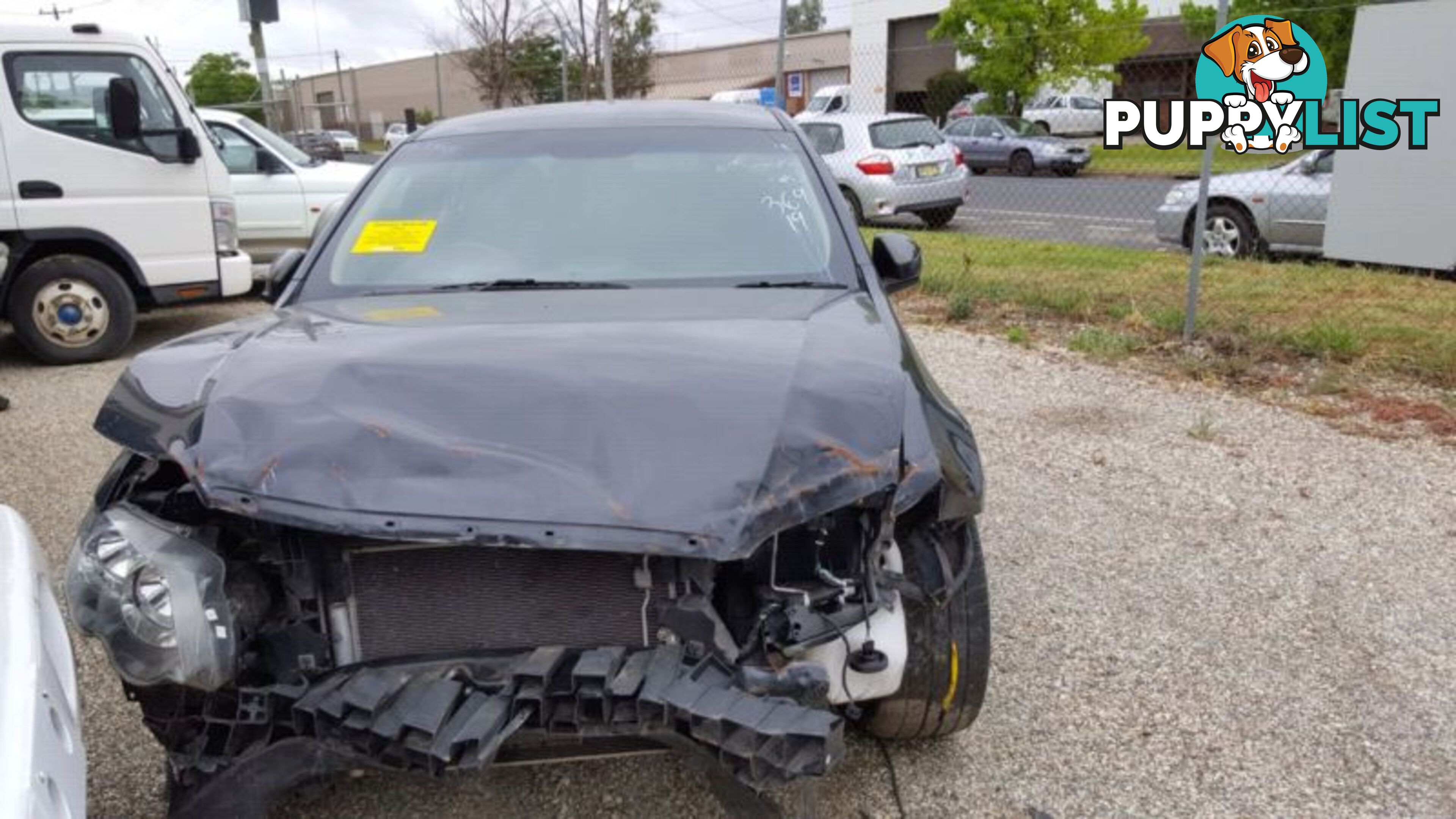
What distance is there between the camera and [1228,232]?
10.5m

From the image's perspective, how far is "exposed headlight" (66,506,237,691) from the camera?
1.93 metres

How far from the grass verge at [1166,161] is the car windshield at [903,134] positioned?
7.87 ft

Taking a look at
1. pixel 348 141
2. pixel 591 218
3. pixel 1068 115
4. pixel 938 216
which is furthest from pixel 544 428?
pixel 348 141

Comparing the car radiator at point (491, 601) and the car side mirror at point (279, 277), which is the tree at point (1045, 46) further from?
the car radiator at point (491, 601)

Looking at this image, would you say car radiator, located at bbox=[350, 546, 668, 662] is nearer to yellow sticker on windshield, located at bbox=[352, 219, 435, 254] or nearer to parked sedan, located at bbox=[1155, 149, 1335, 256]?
yellow sticker on windshield, located at bbox=[352, 219, 435, 254]

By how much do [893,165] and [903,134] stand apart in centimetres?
89

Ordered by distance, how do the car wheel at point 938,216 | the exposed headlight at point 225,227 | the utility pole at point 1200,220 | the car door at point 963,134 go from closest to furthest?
the utility pole at point 1200,220 → the exposed headlight at point 225,227 → the car wheel at point 938,216 → the car door at point 963,134

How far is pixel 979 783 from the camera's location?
8.61 feet

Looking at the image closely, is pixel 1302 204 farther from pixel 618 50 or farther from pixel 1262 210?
pixel 618 50

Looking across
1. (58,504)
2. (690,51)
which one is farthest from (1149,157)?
(690,51)

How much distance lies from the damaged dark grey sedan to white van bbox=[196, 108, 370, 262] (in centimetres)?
729

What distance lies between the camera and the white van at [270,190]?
9.15 metres

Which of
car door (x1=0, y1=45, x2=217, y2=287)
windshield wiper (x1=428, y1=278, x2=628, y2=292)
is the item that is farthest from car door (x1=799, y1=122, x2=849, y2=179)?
windshield wiper (x1=428, y1=278, x2=628, y2=292)

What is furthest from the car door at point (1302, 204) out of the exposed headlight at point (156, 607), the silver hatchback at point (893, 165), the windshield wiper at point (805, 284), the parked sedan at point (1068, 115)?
the parked sedan at point (1068, 115)
